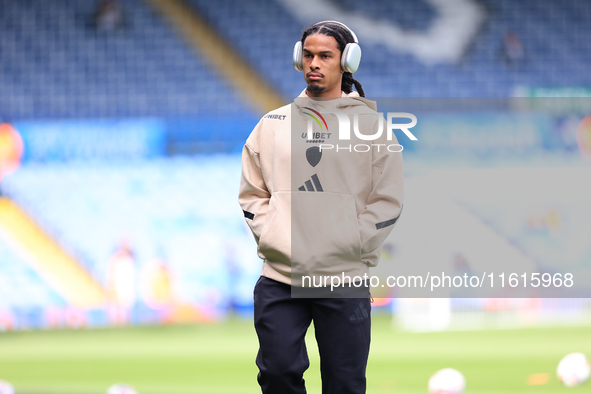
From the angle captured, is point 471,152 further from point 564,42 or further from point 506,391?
point 506,391

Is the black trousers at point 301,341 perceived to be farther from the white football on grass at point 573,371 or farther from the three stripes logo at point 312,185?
the white football on grass at point 573,371

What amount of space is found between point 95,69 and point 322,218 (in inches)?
254

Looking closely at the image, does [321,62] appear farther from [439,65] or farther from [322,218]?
[439,65]

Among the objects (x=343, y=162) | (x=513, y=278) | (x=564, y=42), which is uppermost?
(x=564, y=42)

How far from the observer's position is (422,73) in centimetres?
766

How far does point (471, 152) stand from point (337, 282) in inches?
178

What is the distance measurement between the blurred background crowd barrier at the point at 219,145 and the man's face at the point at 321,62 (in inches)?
127

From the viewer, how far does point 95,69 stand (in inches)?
304

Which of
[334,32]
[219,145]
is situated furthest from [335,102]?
[219,145]

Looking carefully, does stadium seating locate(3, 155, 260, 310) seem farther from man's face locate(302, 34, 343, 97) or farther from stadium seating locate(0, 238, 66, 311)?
man's face locate(302, 34, 343, 97)

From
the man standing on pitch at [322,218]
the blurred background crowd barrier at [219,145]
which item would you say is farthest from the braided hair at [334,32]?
the blurred background crowd barrier at [219,145]

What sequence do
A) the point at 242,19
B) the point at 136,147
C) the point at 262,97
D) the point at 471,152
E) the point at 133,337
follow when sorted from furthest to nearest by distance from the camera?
the point at 242,19, the point at 262,97, the point at 136,147, the point at 471,152, the point at 133,337

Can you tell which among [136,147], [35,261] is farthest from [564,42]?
[35,261]

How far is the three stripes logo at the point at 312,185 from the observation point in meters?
1.87
